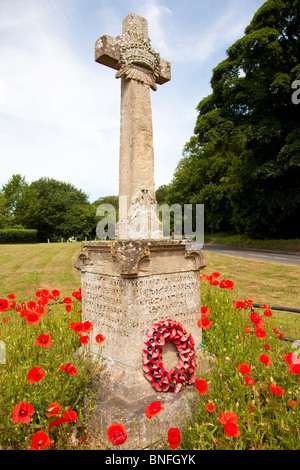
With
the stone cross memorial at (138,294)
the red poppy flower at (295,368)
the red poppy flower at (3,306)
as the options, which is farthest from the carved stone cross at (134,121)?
the red poppy flower at (295,368)

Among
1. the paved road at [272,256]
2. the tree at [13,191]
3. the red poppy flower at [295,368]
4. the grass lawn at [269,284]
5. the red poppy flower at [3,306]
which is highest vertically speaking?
the tree at [13,191]

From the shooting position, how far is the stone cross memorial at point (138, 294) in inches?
99.9

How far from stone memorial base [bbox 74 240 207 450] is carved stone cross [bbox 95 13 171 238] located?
1.79 feet

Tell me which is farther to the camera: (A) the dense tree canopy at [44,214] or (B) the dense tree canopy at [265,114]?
(A) the dense tree canopy at [44,214]

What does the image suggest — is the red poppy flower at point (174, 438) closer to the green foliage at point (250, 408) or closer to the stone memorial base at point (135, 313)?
the green foliage at point (250, 408)

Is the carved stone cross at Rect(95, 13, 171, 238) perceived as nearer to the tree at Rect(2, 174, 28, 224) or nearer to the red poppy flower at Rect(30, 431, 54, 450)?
the red poppy flower at Rect(30, 431, 54, 450)

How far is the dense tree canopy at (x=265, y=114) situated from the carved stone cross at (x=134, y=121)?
45.2 feet

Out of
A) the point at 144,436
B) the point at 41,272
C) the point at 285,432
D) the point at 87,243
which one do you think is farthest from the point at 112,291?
the point at 41,272

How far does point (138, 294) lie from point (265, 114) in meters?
18.3

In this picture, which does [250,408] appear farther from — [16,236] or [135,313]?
[16,236]

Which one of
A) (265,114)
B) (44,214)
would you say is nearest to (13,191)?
(44,214)

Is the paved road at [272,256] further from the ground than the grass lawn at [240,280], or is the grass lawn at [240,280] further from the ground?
the paved road at [272,256]

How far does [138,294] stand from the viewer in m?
2.78

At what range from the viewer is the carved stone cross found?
3.56 m
